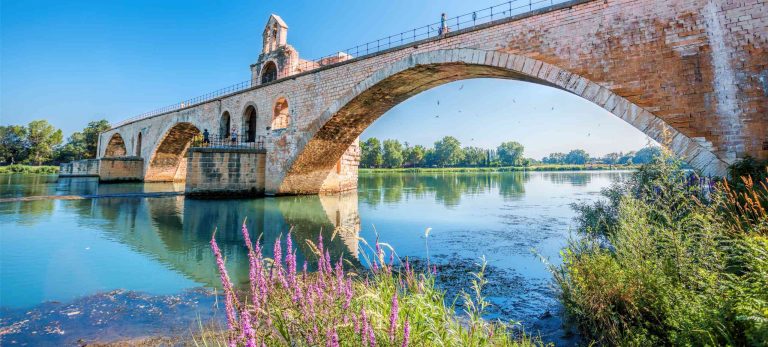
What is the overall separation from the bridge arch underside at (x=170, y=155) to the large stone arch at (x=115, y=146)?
15.1m

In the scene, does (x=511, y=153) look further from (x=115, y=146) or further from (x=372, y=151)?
(x=115, y=146)

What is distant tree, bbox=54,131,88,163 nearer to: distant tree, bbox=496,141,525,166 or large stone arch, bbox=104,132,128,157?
large stone arch, bbox=104,132,128,157

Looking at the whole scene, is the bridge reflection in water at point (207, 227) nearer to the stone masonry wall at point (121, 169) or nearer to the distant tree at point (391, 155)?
the stone masonry wall at point (121, 169)

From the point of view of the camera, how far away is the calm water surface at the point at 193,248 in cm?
425

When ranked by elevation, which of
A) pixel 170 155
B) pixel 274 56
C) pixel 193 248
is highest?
pixel 274 56

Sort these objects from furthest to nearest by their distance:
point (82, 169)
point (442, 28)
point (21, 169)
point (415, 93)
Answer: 1. point (21, 169)
2. point (82, 169)
3. point (415, 93)
4. point (442, 28)

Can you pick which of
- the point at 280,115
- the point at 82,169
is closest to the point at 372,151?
the point at 82,169

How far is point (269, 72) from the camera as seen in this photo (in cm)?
2586

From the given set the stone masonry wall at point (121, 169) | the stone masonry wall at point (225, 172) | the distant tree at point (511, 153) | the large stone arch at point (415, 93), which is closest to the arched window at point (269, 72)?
the stone masonry wall at point (225, 172)

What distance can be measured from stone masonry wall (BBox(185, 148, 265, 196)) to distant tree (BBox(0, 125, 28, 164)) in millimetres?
73873

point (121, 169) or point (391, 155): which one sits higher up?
point (391, 155)

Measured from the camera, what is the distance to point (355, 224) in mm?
10875

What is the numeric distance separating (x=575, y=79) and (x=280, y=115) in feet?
51.4

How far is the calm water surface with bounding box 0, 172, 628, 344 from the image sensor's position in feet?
13.9
